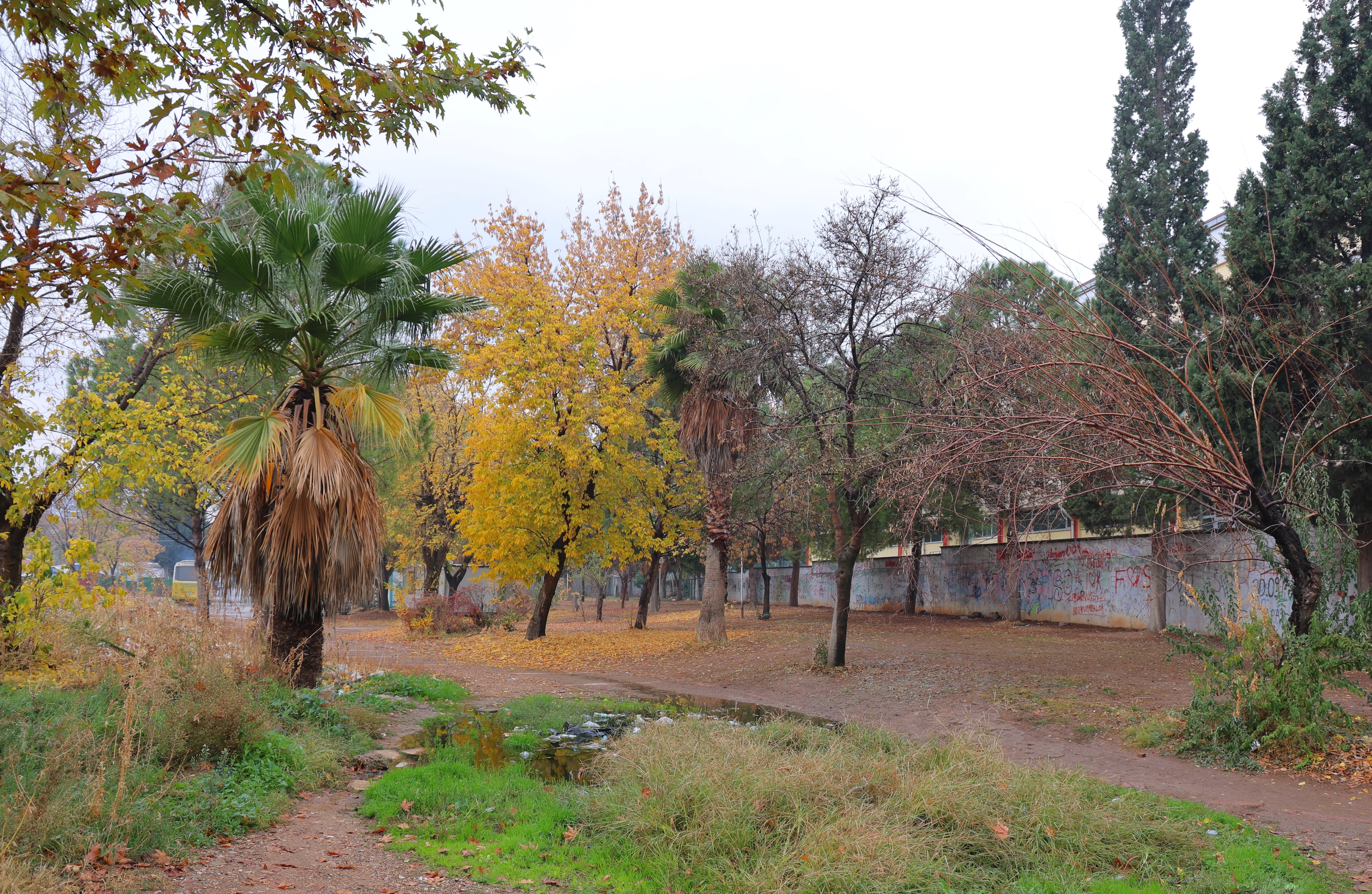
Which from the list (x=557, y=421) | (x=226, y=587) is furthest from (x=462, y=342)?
(x=226, y=587)

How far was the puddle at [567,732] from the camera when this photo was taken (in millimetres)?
7938

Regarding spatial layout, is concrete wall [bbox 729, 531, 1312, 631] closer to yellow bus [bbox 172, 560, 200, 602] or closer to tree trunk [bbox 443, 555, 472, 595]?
yellow bus [bbox 172, 560, 200, 602]

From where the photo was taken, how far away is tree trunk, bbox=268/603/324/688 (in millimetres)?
9094

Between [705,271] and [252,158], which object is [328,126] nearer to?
[252,158]

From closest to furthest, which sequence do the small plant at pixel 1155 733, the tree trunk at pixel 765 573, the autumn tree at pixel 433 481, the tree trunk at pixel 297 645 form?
the small plant at pixel 1155 733, the tree trunk at pixel 297 645, the autumn tree at pixel 433 481, the tree trunk at pixel 765 573

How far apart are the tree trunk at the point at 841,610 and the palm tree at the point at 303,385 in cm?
789

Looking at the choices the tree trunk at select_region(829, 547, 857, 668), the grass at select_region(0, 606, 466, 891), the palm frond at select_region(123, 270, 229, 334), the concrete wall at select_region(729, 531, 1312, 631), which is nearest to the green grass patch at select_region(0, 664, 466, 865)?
the grass at select_region(0, 606, 466, 891)

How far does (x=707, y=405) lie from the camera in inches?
708

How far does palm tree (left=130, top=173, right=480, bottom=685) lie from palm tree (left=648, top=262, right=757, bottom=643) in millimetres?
7799

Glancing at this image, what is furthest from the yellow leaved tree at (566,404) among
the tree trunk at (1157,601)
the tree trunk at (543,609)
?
the tree trunk at (1157,601)

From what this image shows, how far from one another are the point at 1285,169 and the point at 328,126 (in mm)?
15090

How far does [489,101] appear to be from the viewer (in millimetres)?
5117

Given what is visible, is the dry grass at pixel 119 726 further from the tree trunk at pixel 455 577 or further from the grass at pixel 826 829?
the tree trunk at pixel 455 577

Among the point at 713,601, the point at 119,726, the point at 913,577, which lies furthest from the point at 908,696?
the point at 913,577
